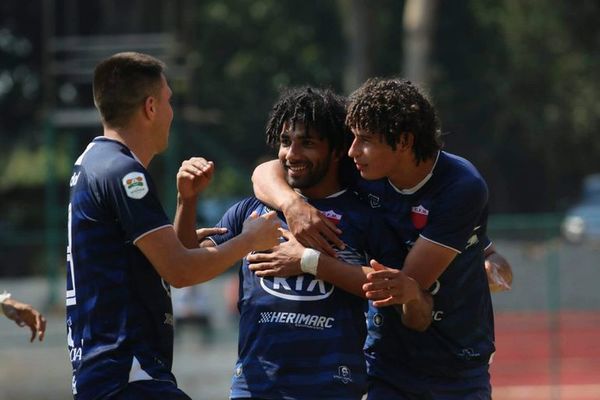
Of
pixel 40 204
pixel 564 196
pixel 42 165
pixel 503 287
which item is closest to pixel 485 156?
pixel 564 196

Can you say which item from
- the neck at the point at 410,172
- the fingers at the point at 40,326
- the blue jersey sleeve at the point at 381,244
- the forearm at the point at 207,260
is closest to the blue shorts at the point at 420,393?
the blue jersey sleeve at the point at 381,244

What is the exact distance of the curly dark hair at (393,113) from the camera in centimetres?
480

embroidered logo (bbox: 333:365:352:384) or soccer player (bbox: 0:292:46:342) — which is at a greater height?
soccer player (bbox: 0:292:46:342)

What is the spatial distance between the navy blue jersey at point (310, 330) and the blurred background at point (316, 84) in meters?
1.26

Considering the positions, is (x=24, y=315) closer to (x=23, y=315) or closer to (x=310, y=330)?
(x=23, y=315)

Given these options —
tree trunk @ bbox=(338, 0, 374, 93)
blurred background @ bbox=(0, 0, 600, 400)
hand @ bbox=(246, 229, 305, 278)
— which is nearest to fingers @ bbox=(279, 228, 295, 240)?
hand @ bbox=(246, 229, 305, 278)

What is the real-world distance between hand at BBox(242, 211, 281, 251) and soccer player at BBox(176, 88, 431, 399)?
156 mm

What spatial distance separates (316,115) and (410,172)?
1.52 feet

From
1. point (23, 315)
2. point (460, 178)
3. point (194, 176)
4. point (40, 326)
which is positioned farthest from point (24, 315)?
point (460, 178)

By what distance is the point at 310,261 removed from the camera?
4.77 meters

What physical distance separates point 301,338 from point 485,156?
19.9 metres

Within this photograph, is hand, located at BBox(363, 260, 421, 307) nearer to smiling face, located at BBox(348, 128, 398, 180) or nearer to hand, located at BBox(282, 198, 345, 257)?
hand, located at BBox(282, 198, 345, 257)

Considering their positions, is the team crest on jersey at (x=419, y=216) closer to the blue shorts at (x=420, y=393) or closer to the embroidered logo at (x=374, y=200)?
the embroidered logo at (x=374, y=200)

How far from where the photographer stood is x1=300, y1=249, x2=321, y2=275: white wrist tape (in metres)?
4.77
